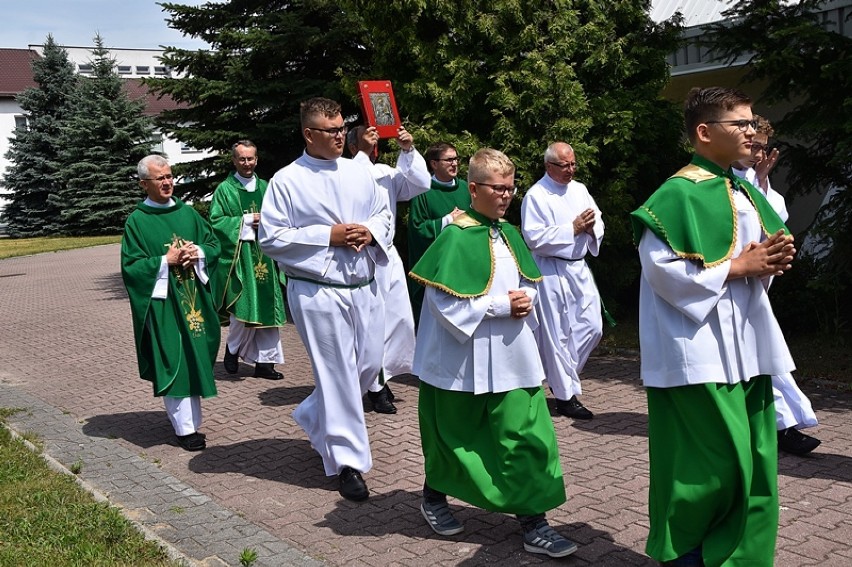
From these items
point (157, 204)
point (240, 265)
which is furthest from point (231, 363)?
point (157, 204)

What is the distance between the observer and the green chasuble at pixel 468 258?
16.1 feet

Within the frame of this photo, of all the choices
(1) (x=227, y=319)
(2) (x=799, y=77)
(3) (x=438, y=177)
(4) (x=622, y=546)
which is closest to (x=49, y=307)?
(1) (x=227, y=319)

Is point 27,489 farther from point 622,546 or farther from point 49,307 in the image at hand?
point 49,307

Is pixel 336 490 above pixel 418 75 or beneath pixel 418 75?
beneath

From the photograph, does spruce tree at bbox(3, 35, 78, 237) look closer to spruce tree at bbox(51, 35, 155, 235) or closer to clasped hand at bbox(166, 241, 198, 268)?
spruce tree at bbox(51, 35, 155, 235)

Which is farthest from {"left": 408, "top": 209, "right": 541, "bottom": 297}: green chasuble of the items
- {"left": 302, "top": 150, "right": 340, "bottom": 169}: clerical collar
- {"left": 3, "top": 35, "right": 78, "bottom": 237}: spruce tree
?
{"left": 3, "top": 35, "right": 78, "bottom": 237}: spruce tree

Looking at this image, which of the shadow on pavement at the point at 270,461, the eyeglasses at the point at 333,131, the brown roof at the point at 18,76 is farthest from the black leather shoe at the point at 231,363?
the brown roof at the point at 18,76

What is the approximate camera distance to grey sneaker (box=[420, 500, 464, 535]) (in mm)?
5062

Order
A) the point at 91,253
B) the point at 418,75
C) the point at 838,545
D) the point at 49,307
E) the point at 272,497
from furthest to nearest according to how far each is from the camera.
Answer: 1. the point at 91,253
2. the point at 49,307
3. the point at 418,75
4. the point at 272,497
5. the point at 838,545

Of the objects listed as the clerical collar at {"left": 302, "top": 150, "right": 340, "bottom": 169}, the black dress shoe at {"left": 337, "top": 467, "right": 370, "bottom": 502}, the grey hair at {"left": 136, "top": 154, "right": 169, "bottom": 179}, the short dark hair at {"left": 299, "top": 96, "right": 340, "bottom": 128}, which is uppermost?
the short dark hair at {"left": 299, "top": 96, "right": 340, "bottom": 128}

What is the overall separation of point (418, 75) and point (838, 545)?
889 centimetres

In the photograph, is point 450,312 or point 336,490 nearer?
point 450,312

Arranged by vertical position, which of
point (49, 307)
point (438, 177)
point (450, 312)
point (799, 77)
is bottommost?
point (49, 307)

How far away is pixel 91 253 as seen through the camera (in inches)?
1123
